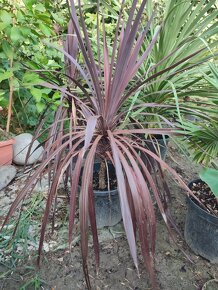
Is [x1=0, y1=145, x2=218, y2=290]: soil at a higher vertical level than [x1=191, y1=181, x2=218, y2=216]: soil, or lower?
lower

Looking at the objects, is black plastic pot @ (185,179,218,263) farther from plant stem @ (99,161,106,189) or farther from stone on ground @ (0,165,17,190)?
stone on ground @ (0,165,17,190)

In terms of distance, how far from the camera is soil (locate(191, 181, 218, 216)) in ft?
4.44

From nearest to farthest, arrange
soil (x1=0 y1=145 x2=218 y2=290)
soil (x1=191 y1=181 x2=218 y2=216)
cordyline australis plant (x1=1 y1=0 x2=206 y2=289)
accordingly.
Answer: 1. cordyline australis plant (x1=1 y1=0 x2=206 y2=289)
2. soil (x1=0 y1=145 x2=218 y2=290)
3. soil (x1=191 y1=181 x2=218 y2=216)

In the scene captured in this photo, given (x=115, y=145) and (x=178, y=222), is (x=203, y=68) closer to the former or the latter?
(x=178, y=222)

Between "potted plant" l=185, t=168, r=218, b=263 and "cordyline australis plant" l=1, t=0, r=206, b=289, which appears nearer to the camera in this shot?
"cordyline australis plant" l=1, t=0, r=206, b=289

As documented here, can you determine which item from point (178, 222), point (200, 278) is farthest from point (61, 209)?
point (200, 278)

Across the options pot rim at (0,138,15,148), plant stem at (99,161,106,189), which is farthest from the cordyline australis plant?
pot rim at (0,138,15,148)

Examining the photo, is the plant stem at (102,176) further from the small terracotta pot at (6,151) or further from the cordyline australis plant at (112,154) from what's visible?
the small terracotta pot at (6,151)

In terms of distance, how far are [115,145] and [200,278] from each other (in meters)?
0.79

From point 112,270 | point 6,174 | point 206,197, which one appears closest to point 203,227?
point 206,197

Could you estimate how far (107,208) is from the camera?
4.71 feet

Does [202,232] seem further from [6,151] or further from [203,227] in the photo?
[6,151]

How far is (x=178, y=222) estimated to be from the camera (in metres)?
1.60

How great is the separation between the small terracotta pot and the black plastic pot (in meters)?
1.21
